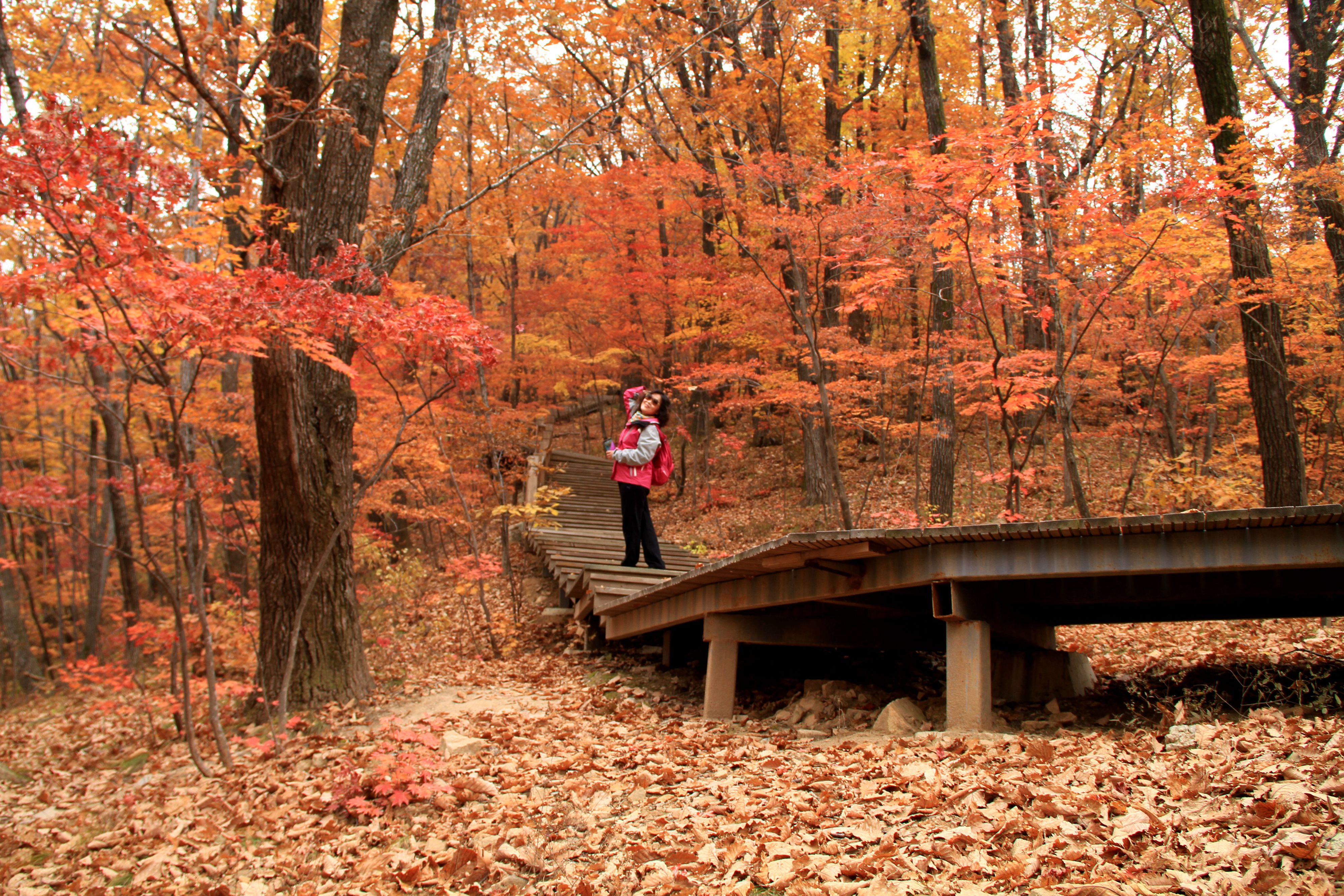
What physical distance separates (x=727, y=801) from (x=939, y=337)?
7.81 metres

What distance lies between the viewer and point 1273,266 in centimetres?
860

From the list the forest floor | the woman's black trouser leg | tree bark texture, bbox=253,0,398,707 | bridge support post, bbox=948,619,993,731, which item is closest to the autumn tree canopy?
tree bark texture, bbox=253,0,398,707

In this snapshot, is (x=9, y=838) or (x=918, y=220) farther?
(x=918, y=220)

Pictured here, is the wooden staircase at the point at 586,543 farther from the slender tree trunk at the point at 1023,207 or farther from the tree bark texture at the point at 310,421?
the slender tree trunk at the point at 1023,207

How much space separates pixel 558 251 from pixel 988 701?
12.5 metres

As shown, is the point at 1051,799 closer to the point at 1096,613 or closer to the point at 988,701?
the point at 988,701

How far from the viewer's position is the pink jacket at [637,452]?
6.96m

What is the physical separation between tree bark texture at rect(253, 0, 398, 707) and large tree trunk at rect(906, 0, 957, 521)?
6998 mm

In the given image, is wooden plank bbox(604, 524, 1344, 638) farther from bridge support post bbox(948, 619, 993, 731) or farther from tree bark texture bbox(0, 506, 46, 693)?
tree bark texture bbox(0, 506, 46, 693)

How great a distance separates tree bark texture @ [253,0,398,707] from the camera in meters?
5.81

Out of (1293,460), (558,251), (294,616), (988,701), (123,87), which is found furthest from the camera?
(558,251)

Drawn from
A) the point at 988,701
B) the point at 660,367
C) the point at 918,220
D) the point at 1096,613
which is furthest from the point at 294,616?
the point at 660,367

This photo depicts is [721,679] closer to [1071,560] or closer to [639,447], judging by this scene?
[639,447]

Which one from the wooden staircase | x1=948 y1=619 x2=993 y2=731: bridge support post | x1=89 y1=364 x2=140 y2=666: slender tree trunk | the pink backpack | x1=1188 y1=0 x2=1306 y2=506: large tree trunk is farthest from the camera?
x1=89 y1=364 x2=140 y2=666: slender tree trunk
